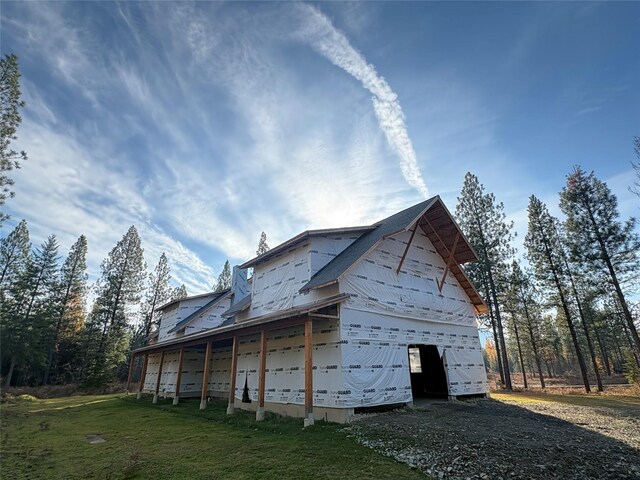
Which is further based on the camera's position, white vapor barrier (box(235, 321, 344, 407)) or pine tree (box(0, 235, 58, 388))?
pine tree (box(0, 235, 58, 388))

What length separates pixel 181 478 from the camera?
6.44 m

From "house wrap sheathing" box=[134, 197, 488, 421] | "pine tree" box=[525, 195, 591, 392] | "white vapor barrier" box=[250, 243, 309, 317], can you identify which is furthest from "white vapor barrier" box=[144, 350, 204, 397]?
"pine tree" box=[525, 195, 591, 392]

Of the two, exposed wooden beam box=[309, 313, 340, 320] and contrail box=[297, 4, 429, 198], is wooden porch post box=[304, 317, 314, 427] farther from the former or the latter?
contrail box=[297, 4, 429, 198]

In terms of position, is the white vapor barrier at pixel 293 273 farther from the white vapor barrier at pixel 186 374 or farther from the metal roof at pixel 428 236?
the white vapor barrier at pixel 186 374

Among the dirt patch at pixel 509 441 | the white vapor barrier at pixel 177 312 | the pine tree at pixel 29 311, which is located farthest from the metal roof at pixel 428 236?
the pine tree at pixel 29 311

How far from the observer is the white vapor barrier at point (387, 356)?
450 inches

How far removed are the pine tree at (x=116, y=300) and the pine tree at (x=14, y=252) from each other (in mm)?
7304

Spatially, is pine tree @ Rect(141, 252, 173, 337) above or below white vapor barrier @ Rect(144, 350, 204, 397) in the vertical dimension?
above

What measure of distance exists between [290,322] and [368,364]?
10.8ft

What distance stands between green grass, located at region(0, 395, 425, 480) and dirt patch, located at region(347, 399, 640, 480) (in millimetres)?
744

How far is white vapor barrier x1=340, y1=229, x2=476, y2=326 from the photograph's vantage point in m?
13.1

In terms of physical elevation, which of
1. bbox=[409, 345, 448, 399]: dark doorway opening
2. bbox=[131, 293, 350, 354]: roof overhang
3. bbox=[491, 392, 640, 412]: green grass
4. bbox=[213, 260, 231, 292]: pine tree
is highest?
bbox=[213, 260, 231, 292]: pine tree

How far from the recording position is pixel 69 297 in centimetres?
3725

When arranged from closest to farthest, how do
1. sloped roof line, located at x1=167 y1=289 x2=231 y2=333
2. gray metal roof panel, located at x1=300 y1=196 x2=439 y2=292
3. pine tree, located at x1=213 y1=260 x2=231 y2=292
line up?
gray metal roof panel, located at x1=300 y1=196 x2=439 y2=292 < sloped roof line, located at x1=167 y1=289 x2=231 y2=333 < pine tree, located at x1=213 y1=260 x2=231 y2=292
